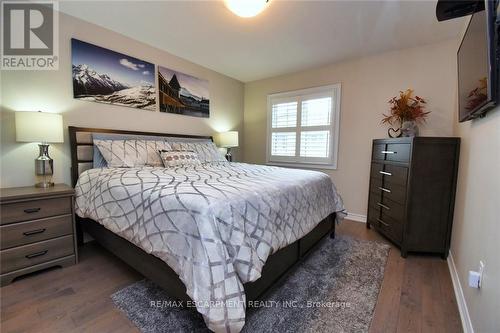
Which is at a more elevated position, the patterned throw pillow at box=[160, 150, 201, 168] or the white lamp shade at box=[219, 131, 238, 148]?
the white lamp shade at box=[219, 131, 238, 148]

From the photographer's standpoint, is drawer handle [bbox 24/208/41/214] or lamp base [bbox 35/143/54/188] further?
lamp base [bbox 35/143/54/188]

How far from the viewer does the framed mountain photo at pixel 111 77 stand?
2314mm

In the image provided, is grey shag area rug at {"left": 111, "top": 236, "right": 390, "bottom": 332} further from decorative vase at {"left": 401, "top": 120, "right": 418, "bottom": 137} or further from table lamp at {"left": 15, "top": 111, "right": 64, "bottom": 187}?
decorative vase at {"left": 401, "top": 120, "right": 418, "bottom": 137}

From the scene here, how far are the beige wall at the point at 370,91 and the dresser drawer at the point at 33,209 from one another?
3.33m

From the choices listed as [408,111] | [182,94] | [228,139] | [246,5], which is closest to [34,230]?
[182,94]

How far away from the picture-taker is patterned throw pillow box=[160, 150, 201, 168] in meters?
2.49

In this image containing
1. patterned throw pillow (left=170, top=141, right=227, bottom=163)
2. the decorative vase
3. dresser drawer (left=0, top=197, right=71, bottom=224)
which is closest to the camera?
dresser drawer (left=0, top=197, right=71, bottom=224)

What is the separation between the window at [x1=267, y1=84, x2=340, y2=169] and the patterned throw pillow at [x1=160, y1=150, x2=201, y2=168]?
180 cm

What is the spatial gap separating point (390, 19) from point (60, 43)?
335 centimetres

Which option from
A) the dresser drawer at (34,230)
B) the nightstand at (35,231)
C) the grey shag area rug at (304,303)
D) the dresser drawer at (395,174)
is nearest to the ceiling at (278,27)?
the dresser drawer at (395,174)

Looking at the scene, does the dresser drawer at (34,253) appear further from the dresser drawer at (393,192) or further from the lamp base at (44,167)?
the dresser drawer at (393,192)

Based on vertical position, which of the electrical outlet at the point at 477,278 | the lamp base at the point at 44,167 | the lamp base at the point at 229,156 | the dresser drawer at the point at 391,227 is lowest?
the dresser drawer at the point at 391,227

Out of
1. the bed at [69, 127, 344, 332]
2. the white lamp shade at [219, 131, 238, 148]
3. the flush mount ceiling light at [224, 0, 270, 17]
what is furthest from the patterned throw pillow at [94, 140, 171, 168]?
the flush mount ceiling light at [224, 0, 270, 17]

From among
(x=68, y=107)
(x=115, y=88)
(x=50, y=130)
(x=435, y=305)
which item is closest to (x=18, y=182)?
(x=50, y=130)
